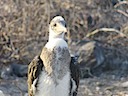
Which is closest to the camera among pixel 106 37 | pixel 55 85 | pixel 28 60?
pixel 55 85

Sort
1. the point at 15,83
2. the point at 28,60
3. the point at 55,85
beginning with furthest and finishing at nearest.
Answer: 1. the point at 28,60
2. the point at 15,83
3. the point at 55,85

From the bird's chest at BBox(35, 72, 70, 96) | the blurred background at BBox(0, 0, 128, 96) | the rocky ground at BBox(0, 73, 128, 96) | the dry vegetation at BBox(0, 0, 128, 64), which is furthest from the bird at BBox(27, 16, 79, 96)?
the dry vegetation at BBox(0, 0, 128, 64)

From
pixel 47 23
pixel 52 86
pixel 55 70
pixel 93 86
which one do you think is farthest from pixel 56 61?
pixel 47 23

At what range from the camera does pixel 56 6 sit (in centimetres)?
738

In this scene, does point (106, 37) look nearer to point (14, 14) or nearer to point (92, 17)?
point (92, 17)

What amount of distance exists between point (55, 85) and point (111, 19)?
3830 mm

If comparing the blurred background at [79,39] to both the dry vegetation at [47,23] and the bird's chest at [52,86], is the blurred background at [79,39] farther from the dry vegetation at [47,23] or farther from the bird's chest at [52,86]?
the bird's chest at [52,86]

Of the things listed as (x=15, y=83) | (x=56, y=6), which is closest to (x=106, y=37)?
(x=56, y=6)

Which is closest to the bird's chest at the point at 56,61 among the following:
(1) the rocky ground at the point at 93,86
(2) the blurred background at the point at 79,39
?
(1) the rocky ground at the point at 93,86

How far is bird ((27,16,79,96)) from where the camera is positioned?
3914mm

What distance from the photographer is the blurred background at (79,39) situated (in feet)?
20.2

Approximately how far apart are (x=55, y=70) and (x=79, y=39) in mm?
3269

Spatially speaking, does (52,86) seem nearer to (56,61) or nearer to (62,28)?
(56,61)

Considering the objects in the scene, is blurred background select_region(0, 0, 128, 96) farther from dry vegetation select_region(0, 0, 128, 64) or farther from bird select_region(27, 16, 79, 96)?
bird select_region(27, 16, 79, 96)
